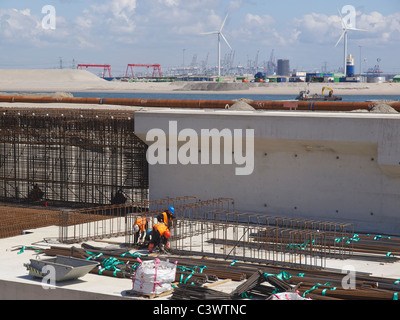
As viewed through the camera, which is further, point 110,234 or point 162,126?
point 162,126

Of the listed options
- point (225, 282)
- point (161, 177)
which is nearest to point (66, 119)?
point (161, 177)

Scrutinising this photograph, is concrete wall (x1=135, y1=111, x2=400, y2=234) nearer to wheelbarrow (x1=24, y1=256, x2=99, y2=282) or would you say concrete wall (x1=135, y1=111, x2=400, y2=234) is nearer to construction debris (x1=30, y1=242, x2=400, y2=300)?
construction debris (x1=30, y1=242, x2=400, y2=300)

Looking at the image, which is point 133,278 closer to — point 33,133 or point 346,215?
point 346,215

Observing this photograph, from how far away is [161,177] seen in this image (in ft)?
85.9

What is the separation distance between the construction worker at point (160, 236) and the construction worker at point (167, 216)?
1.09 feet

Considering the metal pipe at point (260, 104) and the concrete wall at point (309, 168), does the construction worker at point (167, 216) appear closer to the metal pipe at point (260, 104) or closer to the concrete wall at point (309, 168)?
the concrete wall at point (309, 168)

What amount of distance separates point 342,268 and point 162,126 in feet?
34.3

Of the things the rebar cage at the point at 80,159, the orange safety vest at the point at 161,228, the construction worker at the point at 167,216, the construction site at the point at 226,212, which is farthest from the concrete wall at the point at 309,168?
the orange safety vest at the point at 161,228

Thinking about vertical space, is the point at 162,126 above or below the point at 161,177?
above

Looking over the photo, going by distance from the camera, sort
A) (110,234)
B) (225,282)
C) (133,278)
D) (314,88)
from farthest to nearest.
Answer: (314,88) → (110,234) → (225,282) → (133,278)

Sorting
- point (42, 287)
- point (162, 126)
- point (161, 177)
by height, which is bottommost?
point (42, 287)

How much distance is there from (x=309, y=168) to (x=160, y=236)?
7.02 metres

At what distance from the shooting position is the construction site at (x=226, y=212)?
16047 mm
